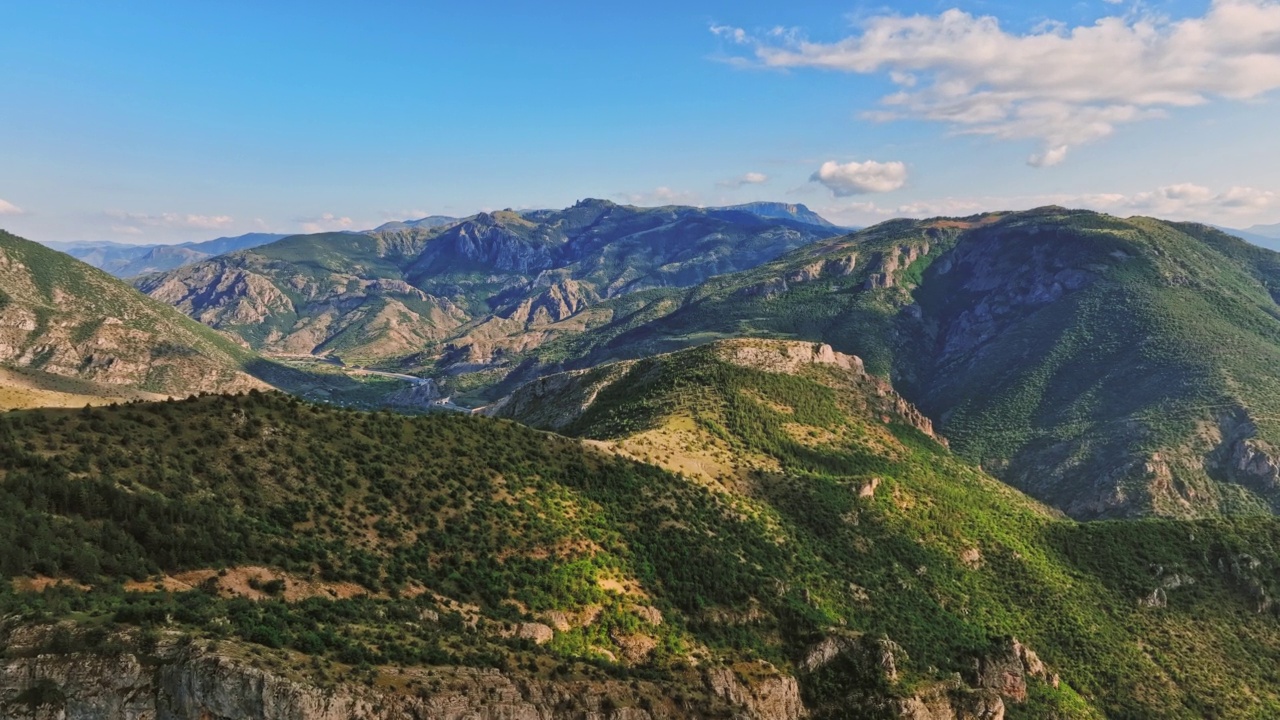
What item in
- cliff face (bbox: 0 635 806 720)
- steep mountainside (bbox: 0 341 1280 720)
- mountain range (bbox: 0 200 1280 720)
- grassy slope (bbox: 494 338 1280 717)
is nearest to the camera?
cliff face (bbox: 0 635 806 720)

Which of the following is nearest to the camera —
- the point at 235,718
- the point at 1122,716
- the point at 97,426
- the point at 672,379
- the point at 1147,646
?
the point at 235,718

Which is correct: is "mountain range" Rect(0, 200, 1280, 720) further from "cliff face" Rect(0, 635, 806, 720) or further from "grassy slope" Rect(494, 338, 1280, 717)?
"grassy slope" Rect(494, 338, 1280, 717)

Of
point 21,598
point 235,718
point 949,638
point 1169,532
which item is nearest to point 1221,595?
point 1169,532

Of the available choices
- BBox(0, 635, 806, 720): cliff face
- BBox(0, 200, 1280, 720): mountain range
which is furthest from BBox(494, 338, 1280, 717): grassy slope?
BBox(0, 635, 806, 720): cliff face

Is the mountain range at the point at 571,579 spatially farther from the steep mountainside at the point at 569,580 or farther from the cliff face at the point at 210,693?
the steep mountainside at the point at 569,580

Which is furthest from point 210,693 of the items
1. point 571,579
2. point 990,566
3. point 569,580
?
point 990,566

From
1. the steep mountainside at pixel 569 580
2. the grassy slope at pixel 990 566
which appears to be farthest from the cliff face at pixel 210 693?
the grassy slope at pixel 990 566

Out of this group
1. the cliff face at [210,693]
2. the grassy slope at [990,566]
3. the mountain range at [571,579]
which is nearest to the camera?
the cliff face at [210,693]

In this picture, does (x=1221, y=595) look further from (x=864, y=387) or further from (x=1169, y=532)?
(x=864, y=387)
